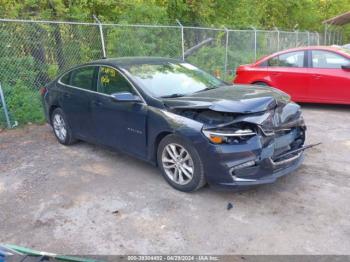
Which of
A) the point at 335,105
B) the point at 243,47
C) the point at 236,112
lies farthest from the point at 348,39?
the point at 236,112

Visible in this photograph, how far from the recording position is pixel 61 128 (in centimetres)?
657

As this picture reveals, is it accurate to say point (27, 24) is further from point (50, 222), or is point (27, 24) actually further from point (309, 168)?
point (309, 168)

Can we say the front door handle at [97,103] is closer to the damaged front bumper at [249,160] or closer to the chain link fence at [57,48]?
the damaged front bumper at [249,160]

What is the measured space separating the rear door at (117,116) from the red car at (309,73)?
506 cm

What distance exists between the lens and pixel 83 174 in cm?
530

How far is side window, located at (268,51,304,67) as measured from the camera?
8.94 m

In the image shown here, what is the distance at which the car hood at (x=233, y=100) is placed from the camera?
4.16 meters

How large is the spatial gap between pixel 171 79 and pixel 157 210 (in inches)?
75.2

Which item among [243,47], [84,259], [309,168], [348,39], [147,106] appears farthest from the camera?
[348,39]

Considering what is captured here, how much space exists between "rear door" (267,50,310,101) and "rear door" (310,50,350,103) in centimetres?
19

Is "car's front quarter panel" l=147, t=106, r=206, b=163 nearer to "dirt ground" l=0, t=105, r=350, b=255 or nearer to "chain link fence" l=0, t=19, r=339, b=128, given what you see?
"dirt ground" l=0, t=105, r=350, b=255

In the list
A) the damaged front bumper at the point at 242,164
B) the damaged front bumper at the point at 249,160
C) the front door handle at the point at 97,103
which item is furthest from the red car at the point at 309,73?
the front door handle at the point at 97,103

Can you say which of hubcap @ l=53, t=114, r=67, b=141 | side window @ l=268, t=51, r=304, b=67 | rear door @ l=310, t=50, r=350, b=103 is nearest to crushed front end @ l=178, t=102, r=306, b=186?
hubcap @ l=53, t=114, r=67, b=141

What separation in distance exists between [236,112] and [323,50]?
5.53 metres
